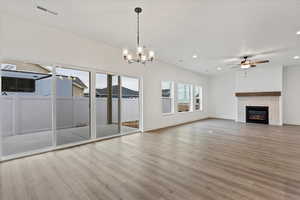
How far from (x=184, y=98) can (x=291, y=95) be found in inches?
209

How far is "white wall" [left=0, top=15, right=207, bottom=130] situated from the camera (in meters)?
3.15

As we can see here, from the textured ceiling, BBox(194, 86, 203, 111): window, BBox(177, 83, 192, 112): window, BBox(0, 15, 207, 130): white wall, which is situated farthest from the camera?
BBox(194, 86, 203, 111): window

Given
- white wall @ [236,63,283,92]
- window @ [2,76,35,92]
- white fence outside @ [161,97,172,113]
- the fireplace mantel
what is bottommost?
white fence outside @ [161,97,172,113]

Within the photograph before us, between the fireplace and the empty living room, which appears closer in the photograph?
the empty living room

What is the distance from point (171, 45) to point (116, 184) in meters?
4.18

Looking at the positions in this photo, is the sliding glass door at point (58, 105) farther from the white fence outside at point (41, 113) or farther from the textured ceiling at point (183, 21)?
the textured ceiling at point (183, 21)

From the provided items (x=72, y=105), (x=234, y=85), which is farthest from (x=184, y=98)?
(x=72, y=105)

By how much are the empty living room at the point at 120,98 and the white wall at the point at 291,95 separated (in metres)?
2.51

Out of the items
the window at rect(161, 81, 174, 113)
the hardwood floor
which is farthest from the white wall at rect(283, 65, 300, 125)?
the window at rect(161, 81, 174, 113)

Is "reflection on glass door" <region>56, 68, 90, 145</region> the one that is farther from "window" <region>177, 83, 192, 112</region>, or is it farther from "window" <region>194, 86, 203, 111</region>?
"window" <region>194, 86, 203, 111</region>

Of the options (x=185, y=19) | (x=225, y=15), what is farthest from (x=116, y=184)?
(x=225, y=15)

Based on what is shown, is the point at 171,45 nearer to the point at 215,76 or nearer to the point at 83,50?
the point at 83,50

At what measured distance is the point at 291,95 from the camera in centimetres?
735

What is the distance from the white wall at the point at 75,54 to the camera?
10.3 ft
